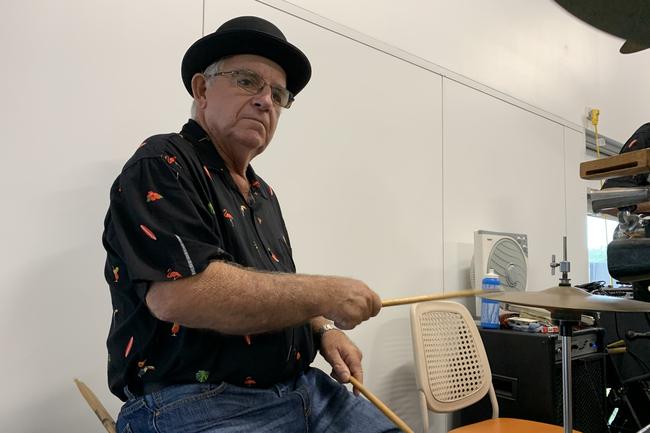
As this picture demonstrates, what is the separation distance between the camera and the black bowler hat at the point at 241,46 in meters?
1.25

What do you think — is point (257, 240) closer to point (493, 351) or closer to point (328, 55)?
point (328, 55)

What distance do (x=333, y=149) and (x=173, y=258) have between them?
1.26 meters

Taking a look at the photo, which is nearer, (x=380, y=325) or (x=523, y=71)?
(x=380, y=325)

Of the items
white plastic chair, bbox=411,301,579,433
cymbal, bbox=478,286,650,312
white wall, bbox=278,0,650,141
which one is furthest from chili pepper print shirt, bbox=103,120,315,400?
white wall, bbox=278,0,650,141

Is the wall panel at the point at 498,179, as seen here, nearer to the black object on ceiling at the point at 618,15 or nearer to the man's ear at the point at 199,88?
the man's ear at the point at 199,88

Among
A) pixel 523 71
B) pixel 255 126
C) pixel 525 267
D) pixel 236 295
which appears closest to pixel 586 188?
pixel 523 71

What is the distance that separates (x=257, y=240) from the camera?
1.25 metres

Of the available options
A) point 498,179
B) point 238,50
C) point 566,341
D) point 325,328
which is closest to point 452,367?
point 566,341

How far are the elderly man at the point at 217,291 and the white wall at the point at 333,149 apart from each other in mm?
372

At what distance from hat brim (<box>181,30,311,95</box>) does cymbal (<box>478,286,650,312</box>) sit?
34.0 inches

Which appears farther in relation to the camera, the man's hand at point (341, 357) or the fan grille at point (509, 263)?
the fan grille at point (509, 263)

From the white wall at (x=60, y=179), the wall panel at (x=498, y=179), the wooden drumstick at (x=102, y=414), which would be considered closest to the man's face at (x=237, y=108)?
the white wall at (x=60, y=179)

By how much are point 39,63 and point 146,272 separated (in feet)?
2.73

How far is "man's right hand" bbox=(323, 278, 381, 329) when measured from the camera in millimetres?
1085
